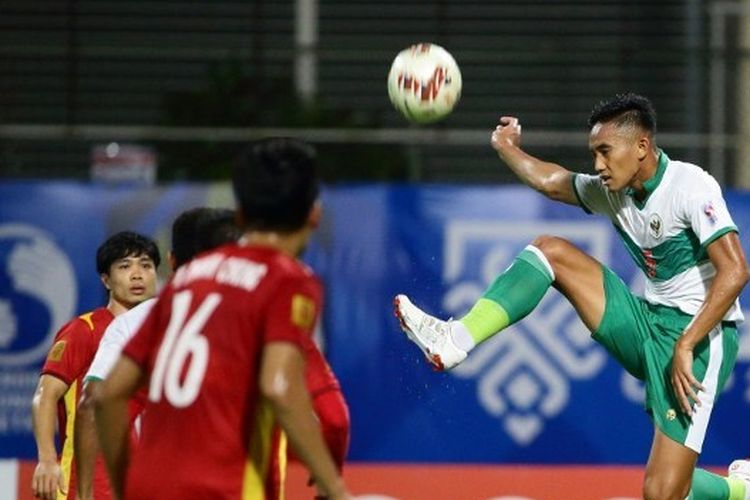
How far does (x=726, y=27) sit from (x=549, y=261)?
8061 millimetres

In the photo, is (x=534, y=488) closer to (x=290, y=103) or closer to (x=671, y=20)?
(x=290, y=103)

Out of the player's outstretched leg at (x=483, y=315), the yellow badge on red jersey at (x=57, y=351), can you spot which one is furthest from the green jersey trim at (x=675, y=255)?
the yellow badge on red jersey at (x=57, y=351)

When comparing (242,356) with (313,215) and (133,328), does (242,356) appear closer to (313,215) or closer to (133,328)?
(313,215)

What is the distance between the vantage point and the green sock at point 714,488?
28.2 ft

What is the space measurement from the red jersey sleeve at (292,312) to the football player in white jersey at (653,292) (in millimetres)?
2857

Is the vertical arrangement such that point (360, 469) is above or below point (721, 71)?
below

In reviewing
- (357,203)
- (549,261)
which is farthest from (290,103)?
(549,261)

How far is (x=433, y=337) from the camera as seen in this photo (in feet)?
26.7

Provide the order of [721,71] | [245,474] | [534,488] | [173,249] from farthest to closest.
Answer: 1. [721,71]
2. [534,488]
3. [173,249]
4. [245,474]

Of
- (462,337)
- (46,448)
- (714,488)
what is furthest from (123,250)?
(714,488)

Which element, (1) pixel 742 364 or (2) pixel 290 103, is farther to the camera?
(2) pixel 290 103

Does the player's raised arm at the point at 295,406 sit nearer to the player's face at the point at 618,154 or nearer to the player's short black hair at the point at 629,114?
the player's face at the point at 618,154

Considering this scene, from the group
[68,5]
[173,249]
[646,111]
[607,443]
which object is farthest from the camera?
[68,5]

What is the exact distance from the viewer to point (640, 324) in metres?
8.36
